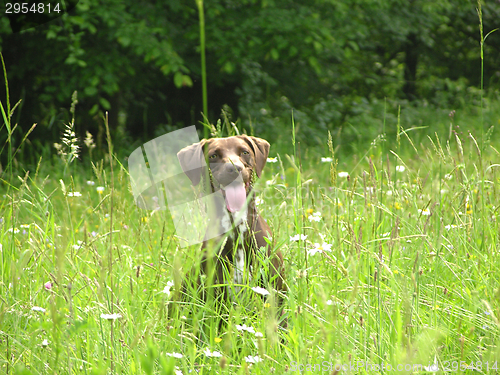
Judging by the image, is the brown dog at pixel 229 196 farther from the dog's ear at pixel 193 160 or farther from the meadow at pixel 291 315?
the meadow at pixel 291 315

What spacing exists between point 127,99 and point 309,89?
338 cm

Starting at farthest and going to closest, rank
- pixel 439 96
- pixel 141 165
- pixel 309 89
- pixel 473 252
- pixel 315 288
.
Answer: pixel 439 96 < pixel 309 89 < pixel 141 165 < pixel 473 252 < pixel 315 288

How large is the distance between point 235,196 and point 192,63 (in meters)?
4.98

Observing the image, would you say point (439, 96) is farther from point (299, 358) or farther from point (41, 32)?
point (299, 358)

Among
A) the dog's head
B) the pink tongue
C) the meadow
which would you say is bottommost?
the meadow

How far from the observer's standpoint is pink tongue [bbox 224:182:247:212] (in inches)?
104

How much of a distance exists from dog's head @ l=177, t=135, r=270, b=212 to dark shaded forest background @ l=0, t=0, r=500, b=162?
124 inches

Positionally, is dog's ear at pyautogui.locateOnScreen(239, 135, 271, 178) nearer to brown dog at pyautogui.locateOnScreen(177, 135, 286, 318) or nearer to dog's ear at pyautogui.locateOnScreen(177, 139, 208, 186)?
brown dog at pyautogui.locateOnScreen(177, 135, 286, 318)

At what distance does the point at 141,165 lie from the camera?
345cm

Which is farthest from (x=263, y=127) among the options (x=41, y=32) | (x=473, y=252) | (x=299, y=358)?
(x=299, y=358)

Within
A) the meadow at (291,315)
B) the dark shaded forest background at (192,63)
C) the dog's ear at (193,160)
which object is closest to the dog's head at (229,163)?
the dog's ear at (193,160)

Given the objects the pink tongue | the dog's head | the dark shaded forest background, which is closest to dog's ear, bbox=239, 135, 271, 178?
the dog's head

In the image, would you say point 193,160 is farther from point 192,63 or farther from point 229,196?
point 192,63

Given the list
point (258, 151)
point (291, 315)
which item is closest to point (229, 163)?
point (258, 151)
